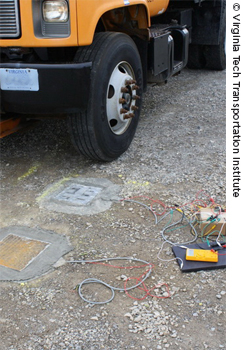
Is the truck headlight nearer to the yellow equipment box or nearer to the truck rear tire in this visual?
the yellow equipment box

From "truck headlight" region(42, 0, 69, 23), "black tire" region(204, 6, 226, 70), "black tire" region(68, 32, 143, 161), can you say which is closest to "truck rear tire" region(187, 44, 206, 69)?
"black tire" region(204, 6, 226, 70)

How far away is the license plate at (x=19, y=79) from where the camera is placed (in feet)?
12.3

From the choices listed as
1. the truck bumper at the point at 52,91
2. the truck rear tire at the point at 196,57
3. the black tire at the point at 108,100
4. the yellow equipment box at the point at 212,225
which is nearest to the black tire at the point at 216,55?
the truck rear tire at the point at 196,57

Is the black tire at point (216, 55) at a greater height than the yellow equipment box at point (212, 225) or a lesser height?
greater

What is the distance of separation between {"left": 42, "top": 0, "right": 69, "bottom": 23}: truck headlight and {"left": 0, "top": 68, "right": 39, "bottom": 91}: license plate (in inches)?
16.8

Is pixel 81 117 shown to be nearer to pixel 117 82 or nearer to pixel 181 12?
pixel 117 82

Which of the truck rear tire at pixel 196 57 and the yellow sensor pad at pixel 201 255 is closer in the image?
the yellow sensor pad at pixel 201 255

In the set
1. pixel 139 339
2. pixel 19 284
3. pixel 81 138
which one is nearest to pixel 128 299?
pixel 139 339

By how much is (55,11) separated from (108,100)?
3.48 ft

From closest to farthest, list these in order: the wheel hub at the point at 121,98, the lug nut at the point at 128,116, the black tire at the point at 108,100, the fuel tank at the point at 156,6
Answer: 1. the black tire at the point at 108,100
2. the wheel hub at the point at 121,98
3. the lug nut at the point at 128,116
4. the fuel tank at the point at 156,6

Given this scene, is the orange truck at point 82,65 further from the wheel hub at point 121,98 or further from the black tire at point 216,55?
the black tire at point 216,55

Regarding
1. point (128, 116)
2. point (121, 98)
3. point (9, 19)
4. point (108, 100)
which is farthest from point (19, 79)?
point (128, 116)

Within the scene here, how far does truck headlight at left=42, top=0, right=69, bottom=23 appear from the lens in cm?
363

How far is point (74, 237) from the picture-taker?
11.3 feet
